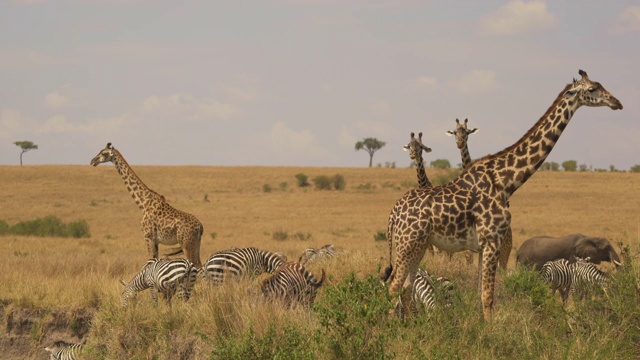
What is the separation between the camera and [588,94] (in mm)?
10320

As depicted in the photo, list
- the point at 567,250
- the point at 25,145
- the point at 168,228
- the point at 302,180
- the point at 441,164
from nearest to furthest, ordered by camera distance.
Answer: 1. the point at 168,228
2. the point at 567,250
3. the point at 302,180
4. the point at 441,164
5. the point at 25,145

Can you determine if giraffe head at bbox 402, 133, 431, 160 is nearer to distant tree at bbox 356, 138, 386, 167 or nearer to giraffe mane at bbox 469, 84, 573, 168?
giraffe mane at bbox 469, 84, 573, 168

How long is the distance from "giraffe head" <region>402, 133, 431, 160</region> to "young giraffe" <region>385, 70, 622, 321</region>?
393 cm

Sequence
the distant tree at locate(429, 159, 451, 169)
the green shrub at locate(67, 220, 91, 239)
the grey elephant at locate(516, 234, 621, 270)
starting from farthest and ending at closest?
the distant tree at locate(429, 159, 451, 169) < the green shrub at locate(67, 220, 91, 239) < the grey elephant at locate(516, 234, 621, 270)

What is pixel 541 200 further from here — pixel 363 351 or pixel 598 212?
pixel 363 351

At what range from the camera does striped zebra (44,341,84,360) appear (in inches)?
449

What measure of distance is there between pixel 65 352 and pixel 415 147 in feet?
21.0

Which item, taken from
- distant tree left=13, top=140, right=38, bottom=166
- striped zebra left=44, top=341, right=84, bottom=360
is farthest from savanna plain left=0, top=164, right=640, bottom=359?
distant tree left=13, top=140, right=38, bottom=166

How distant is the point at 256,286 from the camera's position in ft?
38.7

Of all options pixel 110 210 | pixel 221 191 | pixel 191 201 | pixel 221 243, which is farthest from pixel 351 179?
pixel 221 243

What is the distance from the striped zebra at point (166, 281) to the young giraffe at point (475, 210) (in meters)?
3.15

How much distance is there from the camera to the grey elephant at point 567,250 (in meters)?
22.7

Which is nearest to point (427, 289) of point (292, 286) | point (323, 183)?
point (292, 286)

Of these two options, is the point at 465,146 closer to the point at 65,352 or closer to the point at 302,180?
the point at 65,352
